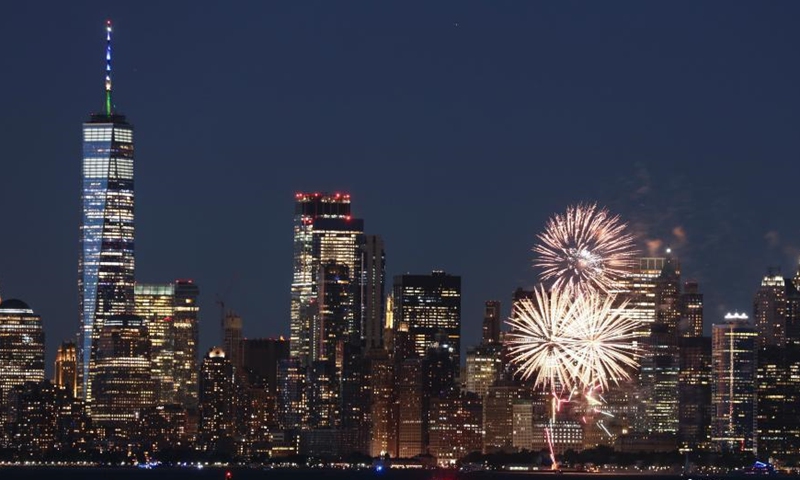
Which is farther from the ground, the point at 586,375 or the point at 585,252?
the point at 585,252
